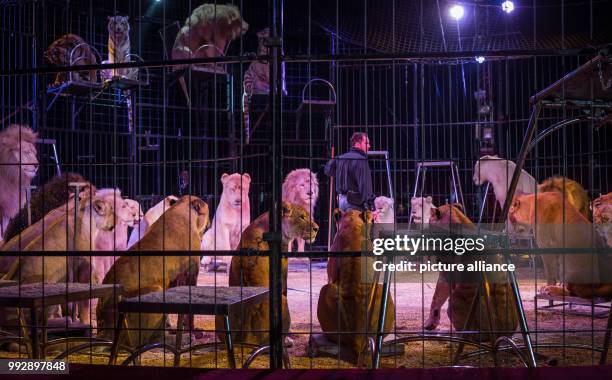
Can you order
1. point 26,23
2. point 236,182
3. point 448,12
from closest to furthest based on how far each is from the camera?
point 236,182 < point 448,12 < point 26,23

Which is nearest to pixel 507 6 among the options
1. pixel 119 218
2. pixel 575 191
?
pixel 575 191

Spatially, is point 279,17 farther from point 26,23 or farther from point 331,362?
point 26,23

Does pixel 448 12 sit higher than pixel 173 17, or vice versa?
pixel 173 17

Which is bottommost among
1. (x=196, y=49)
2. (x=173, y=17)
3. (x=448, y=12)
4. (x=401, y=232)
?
(x=401, y=232)

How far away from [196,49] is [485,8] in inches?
152

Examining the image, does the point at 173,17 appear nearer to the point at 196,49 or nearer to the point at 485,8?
the point at 196,49

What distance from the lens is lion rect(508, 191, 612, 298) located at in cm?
459

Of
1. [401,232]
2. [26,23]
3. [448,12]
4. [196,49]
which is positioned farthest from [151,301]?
[26,23]

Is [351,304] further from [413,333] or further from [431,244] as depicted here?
[431,244]

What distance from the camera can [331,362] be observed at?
3754mm

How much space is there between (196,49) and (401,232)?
20.4 feet

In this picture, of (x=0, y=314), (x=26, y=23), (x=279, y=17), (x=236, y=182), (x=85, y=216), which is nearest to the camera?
(x=279, y=17)

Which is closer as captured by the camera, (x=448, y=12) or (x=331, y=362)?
(x=331, y=362)

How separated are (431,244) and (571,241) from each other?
2617mm
